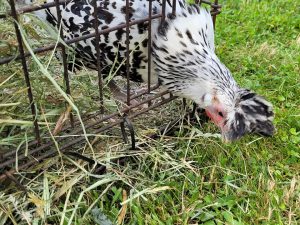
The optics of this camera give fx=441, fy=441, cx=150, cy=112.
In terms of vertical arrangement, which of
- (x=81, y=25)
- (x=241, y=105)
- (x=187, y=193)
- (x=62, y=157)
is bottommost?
(x=187, y=193)

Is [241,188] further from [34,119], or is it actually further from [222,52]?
[222,52]

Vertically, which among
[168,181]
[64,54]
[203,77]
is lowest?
[168,181]

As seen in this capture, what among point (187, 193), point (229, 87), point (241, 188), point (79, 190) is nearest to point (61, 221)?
point (79, 190)

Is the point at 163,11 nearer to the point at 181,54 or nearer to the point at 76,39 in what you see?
the point at 181,54

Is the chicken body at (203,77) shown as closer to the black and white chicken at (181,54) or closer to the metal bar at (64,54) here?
the black and white chicken at (181,54)

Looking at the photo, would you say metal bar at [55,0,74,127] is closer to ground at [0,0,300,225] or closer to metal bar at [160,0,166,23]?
ground at [0,0,300,225]

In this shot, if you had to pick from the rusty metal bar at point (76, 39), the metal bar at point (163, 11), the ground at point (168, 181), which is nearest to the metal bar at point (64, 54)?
the rusty metal bar at point (76, 39)

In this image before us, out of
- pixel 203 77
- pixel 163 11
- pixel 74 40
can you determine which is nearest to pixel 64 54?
pixel 74 40

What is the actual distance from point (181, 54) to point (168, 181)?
0.54 meters

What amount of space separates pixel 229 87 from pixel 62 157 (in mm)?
748

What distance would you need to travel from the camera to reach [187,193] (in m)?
1.83

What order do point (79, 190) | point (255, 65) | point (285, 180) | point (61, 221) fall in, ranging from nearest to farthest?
point (61, 221), point (79, 190), point (285, 180), point (255, 65)

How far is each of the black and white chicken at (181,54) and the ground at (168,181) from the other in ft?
0.63

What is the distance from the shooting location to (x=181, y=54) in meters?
1.89
